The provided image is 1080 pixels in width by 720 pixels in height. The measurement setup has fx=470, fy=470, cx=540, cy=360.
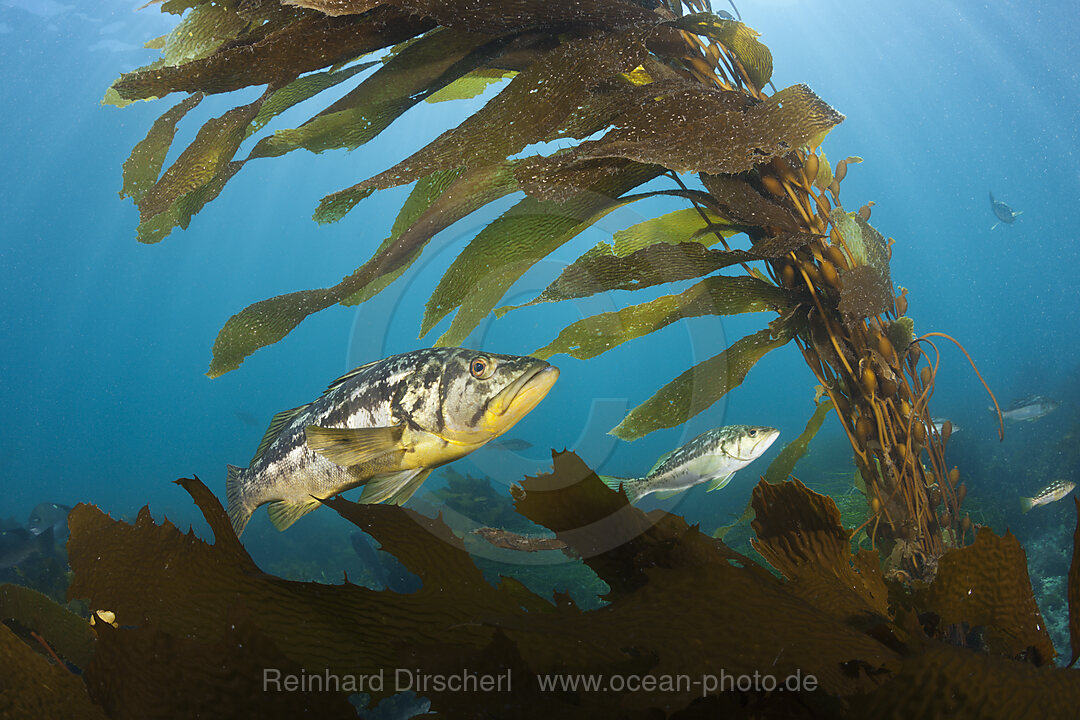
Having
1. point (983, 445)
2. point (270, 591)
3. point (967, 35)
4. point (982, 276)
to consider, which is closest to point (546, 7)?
point (270, 591)

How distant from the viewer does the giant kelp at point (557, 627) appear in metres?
0.38

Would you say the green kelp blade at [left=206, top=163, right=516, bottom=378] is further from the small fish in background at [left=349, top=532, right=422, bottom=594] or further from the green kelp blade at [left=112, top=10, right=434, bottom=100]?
the small fish in background at [left=349, top=532, right=422, bottom=594]

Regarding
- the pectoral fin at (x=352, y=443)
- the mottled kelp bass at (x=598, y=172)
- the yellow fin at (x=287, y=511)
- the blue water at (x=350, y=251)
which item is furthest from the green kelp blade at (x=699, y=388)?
the blue water at (x=350, y=251)

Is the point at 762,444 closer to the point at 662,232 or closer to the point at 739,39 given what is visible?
the point at 662,232

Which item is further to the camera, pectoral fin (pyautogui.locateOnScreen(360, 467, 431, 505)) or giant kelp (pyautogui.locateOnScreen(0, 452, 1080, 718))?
pectoral fin (pyautogui.locateOnScreen(360, 467, 431, 505))

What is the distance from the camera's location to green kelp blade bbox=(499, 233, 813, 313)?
979 millimetres

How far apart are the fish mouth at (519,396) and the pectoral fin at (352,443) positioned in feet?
0.80

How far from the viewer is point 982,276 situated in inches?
2842

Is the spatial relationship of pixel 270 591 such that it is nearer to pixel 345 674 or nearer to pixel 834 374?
pixel 345 674

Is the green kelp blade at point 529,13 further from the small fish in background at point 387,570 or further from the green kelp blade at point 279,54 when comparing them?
the small fish in background at point 387,570

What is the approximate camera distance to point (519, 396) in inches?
45.9

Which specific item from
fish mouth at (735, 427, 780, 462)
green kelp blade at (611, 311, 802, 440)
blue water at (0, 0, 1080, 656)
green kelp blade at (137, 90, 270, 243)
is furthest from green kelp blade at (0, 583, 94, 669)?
blue water at (0, 0, 1080, 656)

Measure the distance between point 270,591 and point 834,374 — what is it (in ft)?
3.85

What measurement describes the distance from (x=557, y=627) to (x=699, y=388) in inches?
35.7
